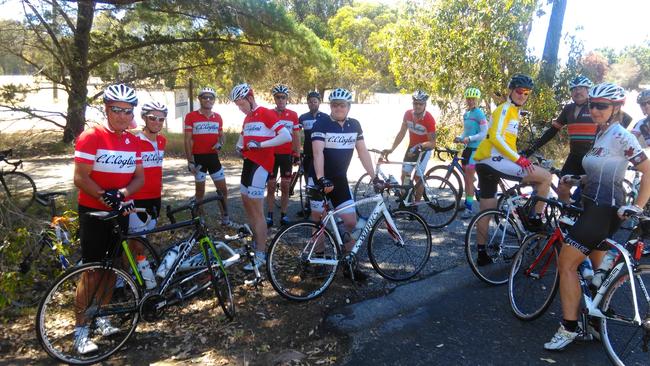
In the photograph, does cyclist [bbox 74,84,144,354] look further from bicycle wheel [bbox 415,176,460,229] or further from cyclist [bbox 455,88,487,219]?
cyclist [bbox 455,88,487,219]

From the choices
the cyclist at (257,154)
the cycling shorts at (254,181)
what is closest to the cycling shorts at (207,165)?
the cyclist at (257,154)

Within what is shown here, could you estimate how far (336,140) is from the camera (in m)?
4.62

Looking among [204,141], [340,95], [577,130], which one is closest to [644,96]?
[577,130]

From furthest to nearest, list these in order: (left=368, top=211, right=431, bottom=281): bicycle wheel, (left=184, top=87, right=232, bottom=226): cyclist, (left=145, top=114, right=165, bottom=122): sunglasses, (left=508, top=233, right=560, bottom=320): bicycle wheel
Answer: (left=184, top=87, right=232, bottom=226): cyclist, (left=368, top=211, right=431, bottom=281): bicycle wheel, (left=145, top=114, right=165, bottom=122): sunglasses, (left=508, top=233, right=560, bottom=320): bicycle wheel

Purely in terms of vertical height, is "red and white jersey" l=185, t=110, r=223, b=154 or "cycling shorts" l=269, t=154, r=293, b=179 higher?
"red and white jersey" l=185, t=110, r=223, b=154

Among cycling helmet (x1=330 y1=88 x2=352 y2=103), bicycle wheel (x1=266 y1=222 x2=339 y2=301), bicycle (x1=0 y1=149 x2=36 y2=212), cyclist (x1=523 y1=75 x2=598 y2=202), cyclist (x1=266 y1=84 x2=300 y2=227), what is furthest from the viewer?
cyclist (x1=266 y1=84 x2=300 y2=227)

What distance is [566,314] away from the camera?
3.46m

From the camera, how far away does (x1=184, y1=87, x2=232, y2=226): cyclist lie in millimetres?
6172

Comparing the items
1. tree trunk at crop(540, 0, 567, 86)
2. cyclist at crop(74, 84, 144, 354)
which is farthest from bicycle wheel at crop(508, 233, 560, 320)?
tree trunk at crop(540, 0, 567, 86)

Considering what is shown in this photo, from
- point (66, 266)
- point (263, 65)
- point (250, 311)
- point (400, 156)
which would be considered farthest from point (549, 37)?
point (66, 266)

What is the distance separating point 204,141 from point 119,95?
277 cm

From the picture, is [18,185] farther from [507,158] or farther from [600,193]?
[600,193]

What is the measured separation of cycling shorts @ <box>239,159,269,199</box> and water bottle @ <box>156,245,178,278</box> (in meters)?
1.21

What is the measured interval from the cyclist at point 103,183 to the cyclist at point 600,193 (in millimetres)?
3423
